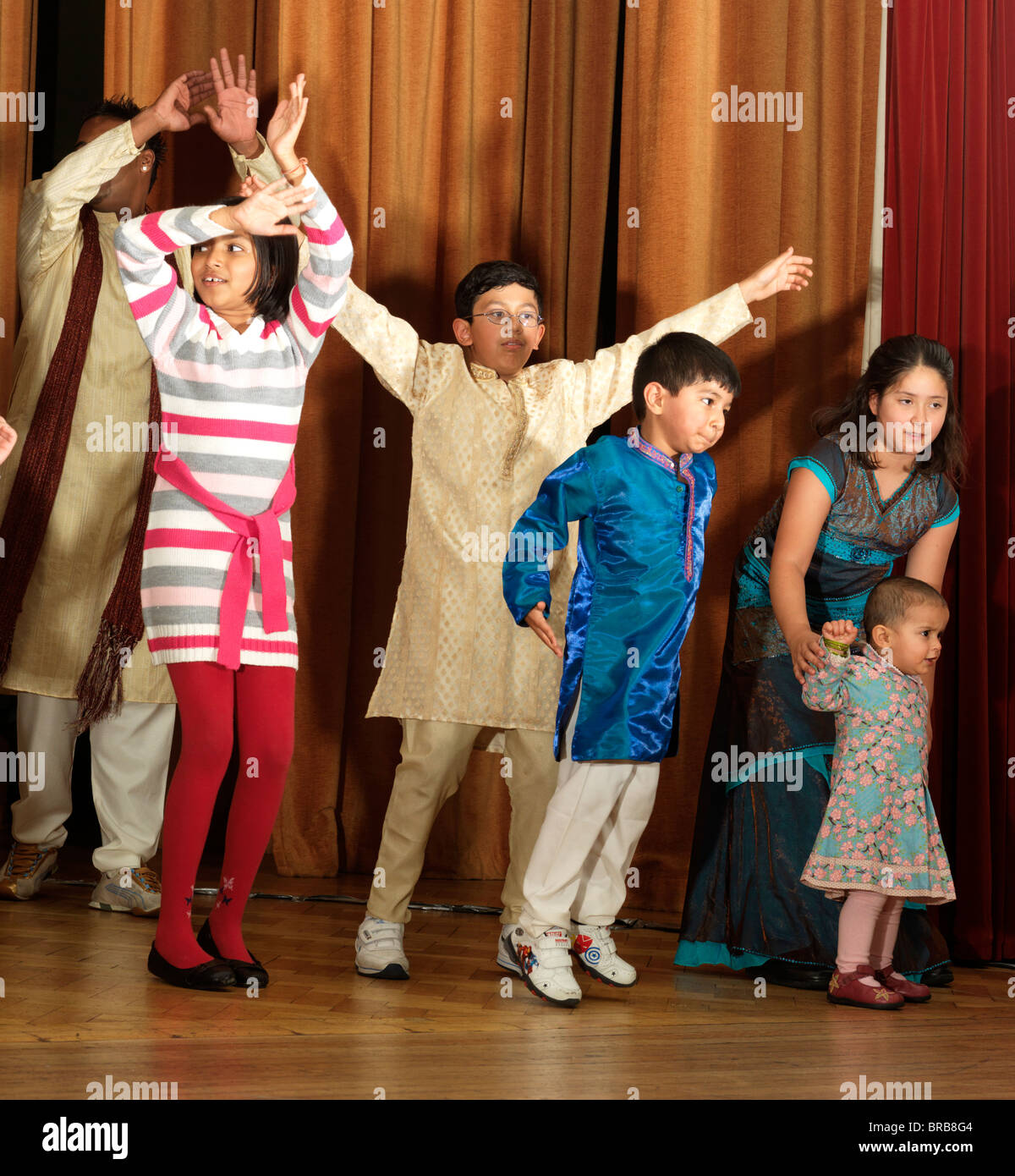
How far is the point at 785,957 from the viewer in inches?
90.2

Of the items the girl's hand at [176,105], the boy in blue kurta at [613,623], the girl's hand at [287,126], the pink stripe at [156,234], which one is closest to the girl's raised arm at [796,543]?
the boy in blue kurta at [613,623]

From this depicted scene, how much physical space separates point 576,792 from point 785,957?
53 centimetres

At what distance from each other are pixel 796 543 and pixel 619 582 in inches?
15.4

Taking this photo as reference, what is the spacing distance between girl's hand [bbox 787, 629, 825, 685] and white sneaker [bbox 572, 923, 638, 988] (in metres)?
0.55

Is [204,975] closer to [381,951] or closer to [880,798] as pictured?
[381,951]

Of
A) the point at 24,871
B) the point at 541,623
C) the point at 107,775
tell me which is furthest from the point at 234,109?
the point at 24,871

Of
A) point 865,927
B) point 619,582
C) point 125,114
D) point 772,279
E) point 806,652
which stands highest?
point 125,114

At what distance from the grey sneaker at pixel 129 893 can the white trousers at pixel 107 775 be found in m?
0.03

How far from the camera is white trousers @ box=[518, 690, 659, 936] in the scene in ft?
6.89

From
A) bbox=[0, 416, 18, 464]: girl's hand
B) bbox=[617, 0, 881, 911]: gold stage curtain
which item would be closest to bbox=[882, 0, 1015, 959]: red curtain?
bbox=[617, 0, 881, 911]: gold stage curtain

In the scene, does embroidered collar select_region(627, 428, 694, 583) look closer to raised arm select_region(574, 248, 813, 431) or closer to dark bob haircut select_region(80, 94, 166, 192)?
raised arm select_region(574, 248, 813, 431)

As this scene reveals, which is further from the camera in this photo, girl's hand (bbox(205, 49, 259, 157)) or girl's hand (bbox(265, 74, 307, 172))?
girl's hand (bbox(205, 49, 259, 157))

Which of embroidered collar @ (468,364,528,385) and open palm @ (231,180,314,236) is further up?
open palm @ (231,180,314,236)

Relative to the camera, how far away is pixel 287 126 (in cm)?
196
